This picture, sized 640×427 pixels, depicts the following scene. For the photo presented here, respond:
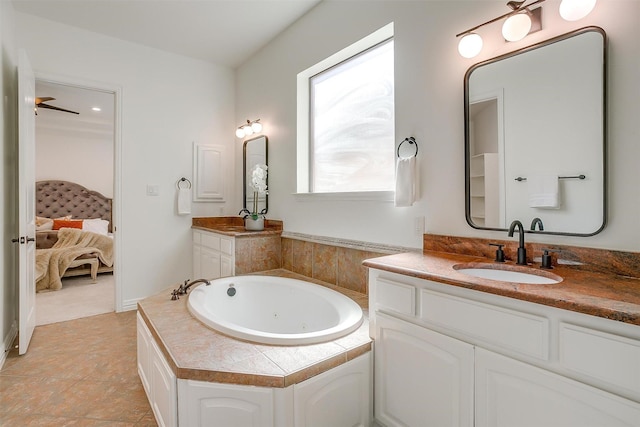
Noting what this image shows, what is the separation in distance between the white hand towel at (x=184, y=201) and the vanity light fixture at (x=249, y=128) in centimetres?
88

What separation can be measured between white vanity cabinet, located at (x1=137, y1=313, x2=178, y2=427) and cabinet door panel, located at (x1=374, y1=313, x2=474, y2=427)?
927 mm

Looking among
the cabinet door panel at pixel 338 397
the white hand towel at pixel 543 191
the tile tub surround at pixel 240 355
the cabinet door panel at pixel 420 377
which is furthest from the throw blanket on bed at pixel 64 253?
the white hand towel at pixel 543 191

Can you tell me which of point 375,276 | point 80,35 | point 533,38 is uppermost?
point 80,35

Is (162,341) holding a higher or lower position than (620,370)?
lower

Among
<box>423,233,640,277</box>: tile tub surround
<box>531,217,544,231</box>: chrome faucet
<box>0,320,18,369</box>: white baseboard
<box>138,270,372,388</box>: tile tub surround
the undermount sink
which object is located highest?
<box>531,217,544,231</box>: chrome faucet

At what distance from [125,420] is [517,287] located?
6.51 ft

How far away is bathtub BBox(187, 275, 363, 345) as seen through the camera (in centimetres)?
204

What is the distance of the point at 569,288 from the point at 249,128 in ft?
10.5

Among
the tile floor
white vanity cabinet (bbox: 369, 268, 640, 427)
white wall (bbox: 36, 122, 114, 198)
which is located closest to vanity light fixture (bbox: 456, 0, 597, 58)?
white vanity cabinet (bbox: 369, 268, 640, 427)

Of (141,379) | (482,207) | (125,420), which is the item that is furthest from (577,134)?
(141,379)

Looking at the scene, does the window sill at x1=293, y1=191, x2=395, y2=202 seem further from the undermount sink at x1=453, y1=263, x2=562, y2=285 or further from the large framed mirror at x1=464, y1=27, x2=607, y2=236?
the undermount sink at x1=453, y1=263, x2=562, y2=285

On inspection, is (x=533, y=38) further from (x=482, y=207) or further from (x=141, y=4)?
(x=141, y=4)

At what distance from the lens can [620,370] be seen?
87 centimetres

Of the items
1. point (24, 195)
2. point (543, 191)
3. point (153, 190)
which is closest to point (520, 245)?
point (543, 191)
